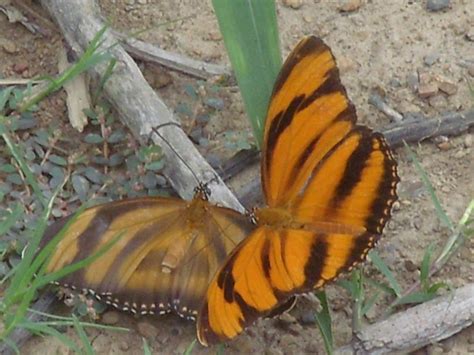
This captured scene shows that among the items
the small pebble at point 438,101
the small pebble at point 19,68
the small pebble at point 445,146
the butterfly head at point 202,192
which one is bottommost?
the small pebble at point 445,146

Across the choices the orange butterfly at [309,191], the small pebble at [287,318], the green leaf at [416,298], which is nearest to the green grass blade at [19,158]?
the orange butterfly at [309,191]

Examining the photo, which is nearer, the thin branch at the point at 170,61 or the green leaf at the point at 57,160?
the green leaf at the point at 57,160

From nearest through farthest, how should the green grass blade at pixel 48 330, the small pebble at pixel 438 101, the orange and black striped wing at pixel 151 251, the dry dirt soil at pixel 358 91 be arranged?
the green grass blade at pixel 48 330, the orange and black striped wing at pixel 151 251, the dry dirt soil at pixel 358 91, the small pebble at pixel 438 101

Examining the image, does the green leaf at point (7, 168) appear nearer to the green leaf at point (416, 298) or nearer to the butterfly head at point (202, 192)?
the butterfly head at point (202, 192)

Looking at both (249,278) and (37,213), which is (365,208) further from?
(37,213)

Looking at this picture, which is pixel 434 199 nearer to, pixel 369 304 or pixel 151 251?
pixel 369 304

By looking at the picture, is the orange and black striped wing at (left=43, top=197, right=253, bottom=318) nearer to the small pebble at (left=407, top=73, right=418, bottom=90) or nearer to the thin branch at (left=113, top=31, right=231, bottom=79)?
the thin branch at (left=113, top=31, right=231, bottom=79)

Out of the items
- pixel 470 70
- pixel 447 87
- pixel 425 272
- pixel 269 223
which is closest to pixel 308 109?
pixel 269 223
